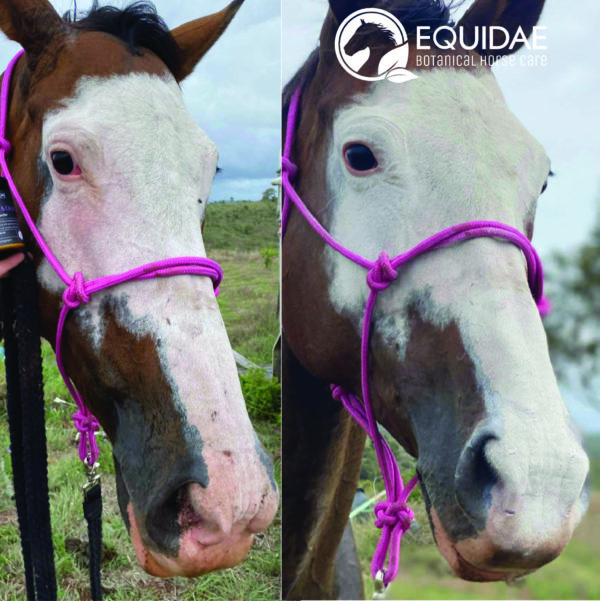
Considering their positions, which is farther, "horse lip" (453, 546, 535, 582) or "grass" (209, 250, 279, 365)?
"grass" (209, 250, 279, 365)

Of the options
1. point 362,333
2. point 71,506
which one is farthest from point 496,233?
point 71,506

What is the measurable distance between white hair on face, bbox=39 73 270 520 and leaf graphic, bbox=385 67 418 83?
578 mm

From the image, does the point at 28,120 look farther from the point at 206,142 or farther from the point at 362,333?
the point at 362,333

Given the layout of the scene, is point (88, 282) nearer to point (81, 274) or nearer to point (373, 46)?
point (81, 274)

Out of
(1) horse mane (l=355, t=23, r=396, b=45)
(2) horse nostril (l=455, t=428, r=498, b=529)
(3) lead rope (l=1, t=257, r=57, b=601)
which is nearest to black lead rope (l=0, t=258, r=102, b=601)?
(3) lead rope (l=1, t=257, r=57, b=601)

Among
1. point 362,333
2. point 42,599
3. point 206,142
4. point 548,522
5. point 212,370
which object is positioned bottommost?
point 42,599

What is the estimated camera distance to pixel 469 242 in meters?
1.47

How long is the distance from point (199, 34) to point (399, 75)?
1.82 ft

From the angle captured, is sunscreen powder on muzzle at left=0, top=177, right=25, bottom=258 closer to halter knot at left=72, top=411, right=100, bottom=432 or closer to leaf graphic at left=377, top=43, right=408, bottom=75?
halter knot at left=72, top=411, right=100, bottom=432

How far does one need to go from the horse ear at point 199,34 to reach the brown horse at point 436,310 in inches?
11.2

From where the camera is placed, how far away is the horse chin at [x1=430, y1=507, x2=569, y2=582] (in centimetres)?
127

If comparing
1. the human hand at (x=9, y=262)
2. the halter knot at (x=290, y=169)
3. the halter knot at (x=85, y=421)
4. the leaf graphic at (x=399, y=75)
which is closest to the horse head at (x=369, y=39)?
the leaf graphic at (x=399, y=75)

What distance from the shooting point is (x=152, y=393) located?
4.04 ft

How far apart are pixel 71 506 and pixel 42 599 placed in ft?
3.21
